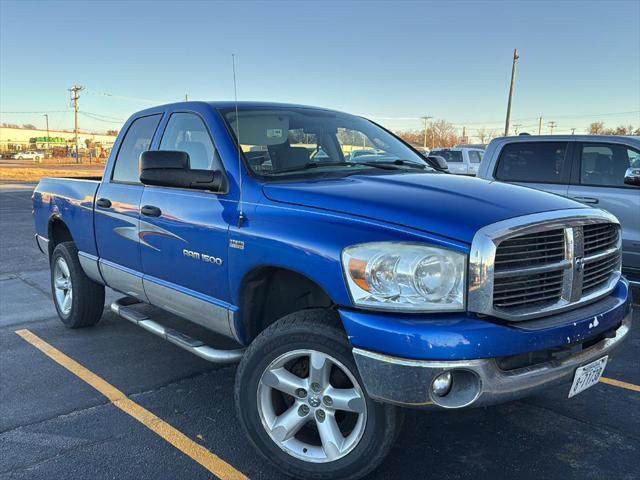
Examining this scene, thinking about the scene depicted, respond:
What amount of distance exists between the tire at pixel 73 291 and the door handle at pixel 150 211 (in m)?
1.62

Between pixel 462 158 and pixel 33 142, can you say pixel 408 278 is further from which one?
A: pixel 33 142

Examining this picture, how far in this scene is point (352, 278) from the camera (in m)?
2.40

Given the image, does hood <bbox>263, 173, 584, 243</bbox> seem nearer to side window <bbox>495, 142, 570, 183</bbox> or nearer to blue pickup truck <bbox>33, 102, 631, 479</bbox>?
blue pickup truck <bbox>33, 102, 631, 479</bbox>

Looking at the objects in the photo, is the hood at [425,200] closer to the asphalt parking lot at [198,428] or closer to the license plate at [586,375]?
the license plate at [586,375]

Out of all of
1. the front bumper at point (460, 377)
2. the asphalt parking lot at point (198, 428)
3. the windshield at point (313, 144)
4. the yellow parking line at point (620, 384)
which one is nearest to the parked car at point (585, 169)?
the asphalt parking lot at point (198, 428)

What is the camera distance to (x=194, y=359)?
4.52 meters

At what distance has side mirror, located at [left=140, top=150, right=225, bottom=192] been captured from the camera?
10.5ft

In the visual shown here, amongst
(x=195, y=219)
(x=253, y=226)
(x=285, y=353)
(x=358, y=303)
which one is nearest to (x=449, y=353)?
(x=358, y=303)

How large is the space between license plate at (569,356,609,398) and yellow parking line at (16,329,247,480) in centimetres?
172

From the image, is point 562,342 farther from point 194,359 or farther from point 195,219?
point 194,359

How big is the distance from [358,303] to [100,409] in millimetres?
2192

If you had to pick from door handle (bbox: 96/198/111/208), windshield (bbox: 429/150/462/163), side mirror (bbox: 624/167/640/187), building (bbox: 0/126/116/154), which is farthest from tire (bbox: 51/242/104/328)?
building (bbox: 0/126/116/154)

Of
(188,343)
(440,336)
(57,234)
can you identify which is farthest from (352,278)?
(57,234)

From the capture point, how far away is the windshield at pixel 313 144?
342 centimetres
